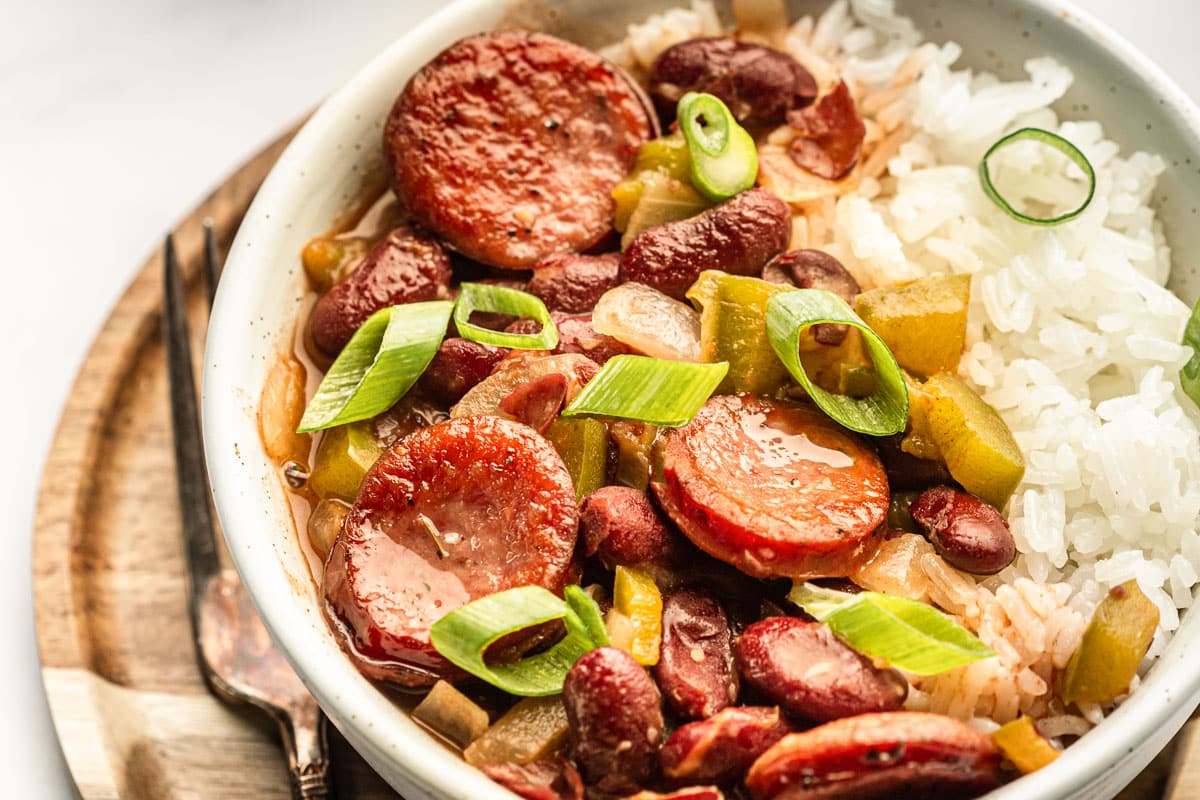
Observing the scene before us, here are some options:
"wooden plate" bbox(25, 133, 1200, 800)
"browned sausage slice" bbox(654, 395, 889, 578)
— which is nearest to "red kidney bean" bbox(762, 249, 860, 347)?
"browned sausage slice" bbox(654, 395, 889, 578)

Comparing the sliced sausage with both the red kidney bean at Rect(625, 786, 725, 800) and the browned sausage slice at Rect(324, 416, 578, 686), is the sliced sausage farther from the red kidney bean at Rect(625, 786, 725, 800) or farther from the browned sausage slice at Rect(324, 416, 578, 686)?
the red kidney bean at Rect(625, 786, 725, 800)

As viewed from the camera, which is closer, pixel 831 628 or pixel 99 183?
pixel 831 628

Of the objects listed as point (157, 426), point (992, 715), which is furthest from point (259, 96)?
point (992, 715)

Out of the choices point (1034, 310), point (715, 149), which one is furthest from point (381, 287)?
point (1034, 310)

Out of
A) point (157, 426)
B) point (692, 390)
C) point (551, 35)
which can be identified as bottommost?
point (157, 426)

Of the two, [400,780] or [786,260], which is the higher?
[786,260]

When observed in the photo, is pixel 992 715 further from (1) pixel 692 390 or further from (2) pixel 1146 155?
(2) pixel 1146 155
